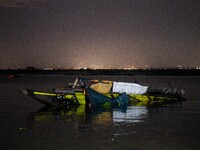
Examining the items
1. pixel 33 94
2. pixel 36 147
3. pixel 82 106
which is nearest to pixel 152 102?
pixel 82 106

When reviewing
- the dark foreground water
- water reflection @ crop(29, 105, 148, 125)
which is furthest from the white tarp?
the dark foreground water

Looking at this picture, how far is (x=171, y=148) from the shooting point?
47.1ft

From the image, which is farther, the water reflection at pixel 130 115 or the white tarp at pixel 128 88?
the white tarp at pixel 128 88

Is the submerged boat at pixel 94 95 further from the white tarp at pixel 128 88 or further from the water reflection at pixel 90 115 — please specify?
the water reflection at pixel 90 115

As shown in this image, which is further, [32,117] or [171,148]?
[32,117]

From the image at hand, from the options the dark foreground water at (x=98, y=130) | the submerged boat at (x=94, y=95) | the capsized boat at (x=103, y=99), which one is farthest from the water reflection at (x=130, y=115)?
the submerged boat at (x=94, y=95)

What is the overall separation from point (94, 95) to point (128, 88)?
4.20m

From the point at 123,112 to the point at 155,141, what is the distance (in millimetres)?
10625

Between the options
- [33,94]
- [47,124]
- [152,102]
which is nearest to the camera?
[47,124]

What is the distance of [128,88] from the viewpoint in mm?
31984

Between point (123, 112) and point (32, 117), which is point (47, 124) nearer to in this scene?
point (32, 117)

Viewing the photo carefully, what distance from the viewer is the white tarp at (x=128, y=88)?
31.0 meters

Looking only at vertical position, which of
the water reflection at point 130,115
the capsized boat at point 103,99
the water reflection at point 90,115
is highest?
the capsized boat at point 103,99

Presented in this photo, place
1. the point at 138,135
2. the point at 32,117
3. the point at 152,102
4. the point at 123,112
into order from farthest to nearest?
the point at 152,102
the point at 123,112
the point at 32,117
the point at 138,135
